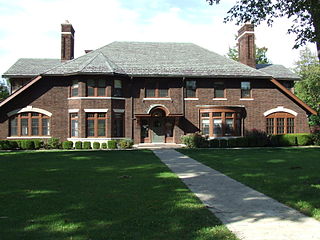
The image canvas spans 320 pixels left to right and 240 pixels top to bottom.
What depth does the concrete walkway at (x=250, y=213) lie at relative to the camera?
4.93 metres

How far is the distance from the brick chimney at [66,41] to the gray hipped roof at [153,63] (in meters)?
2.76

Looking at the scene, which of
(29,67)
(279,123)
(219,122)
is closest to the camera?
(219,122)

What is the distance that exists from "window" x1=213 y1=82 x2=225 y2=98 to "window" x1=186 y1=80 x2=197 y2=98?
1695 mm

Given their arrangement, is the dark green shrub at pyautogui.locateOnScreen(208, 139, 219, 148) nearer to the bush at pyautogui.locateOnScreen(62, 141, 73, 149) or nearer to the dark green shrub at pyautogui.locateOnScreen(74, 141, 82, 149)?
the dark green shrub at pyautogui.locateOnScreen(74, 141, 82, 149)

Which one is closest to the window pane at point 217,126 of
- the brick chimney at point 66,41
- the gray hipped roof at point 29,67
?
the brick chimney at point 66,41

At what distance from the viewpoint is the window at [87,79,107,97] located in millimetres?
23667

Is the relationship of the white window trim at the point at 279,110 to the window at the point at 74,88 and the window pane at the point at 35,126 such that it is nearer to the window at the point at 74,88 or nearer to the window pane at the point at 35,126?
the window at the point at 74,88

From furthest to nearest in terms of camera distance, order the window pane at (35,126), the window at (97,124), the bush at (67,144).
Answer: the window pane at (35,126), the window at (97,124), the bush at (67,144)

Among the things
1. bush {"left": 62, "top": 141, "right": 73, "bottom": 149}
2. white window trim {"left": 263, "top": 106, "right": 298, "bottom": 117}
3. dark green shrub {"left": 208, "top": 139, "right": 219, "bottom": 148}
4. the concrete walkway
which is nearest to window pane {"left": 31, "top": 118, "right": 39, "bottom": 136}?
bush {"left": 62, "top": 141, "right": 73, "bottom": 149}

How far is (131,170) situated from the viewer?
11.8 m

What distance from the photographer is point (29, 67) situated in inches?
1086

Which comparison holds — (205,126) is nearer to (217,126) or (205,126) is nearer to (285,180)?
(217,126)

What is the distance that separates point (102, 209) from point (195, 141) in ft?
55.6

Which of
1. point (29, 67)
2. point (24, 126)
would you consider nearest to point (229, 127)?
point (24, 126)
